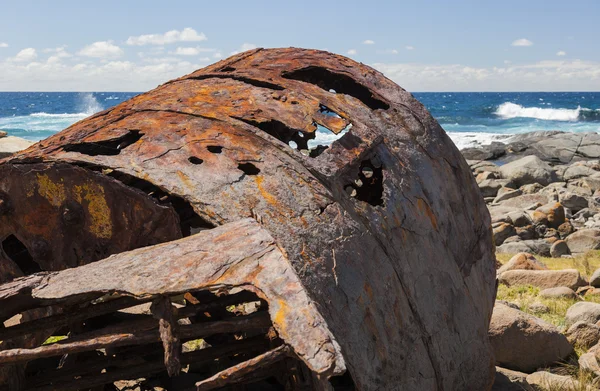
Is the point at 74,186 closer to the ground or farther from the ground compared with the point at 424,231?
farther from the ground

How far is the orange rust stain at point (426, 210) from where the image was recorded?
3.20 metres

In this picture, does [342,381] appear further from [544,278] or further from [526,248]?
[526,248]

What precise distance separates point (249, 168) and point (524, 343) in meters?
3.43

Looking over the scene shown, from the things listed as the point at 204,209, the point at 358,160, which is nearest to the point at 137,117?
the point at 204,209

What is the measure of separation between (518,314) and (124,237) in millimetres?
3705

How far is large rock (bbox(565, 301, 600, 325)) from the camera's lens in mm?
6055

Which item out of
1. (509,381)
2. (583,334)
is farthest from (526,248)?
(509,381)

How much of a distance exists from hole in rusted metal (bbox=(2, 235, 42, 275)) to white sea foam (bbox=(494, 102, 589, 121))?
52746 mm

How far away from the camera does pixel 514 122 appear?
161 ft

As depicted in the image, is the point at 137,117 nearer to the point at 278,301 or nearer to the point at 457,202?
the point at 278,301

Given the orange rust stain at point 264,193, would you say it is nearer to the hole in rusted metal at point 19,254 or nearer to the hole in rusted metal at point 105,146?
the hole in rusted metal at point 105,146

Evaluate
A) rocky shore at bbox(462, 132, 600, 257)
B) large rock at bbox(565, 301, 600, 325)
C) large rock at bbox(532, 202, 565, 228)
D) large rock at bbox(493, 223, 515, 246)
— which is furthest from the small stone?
large rock at bbox(565, 301, 600, 325)

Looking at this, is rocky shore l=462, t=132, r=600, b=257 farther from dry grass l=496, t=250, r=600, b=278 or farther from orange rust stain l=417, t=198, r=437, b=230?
orange rust stain l=417, t=198, r=437, b=230

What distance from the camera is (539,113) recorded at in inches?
2167
